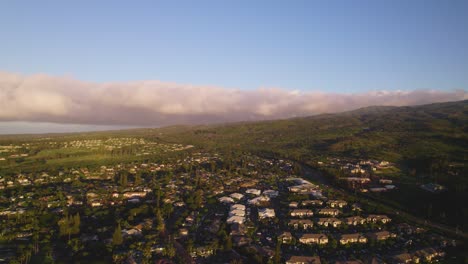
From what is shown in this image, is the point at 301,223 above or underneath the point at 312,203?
above

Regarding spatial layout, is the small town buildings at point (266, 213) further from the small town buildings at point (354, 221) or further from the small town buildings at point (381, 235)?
the small town buildings at point (381, 235)

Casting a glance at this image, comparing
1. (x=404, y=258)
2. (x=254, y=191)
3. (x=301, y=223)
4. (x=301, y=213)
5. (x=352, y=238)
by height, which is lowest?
(x=404, y=258)

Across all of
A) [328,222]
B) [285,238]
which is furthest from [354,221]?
[285,238]

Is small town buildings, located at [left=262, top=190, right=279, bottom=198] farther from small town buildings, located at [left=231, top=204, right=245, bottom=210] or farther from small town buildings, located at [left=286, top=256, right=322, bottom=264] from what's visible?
small town buildings, located at [left=286, top=256, right=322, bottom=264]

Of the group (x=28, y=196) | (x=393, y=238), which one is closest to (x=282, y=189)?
(x=393, y=238)

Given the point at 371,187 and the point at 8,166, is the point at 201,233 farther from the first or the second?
the point at 8,166

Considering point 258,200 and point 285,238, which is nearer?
point 285,238

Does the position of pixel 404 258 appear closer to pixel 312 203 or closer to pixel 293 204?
pixel 312 203

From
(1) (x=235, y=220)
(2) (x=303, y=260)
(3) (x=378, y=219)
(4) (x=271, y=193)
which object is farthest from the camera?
(4) (x=271, y=193)

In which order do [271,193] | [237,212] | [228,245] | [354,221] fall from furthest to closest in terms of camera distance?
[271,193] → [237,212] → [354,221] → [228,245]
